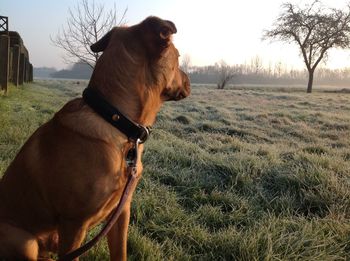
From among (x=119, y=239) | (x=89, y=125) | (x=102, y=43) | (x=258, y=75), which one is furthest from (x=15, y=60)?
(x=258, y=75)

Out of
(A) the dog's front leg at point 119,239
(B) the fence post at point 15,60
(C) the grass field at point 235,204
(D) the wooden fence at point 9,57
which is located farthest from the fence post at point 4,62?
(A) the dog's front leg at point 119,239

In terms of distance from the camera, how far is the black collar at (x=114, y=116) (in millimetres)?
2344

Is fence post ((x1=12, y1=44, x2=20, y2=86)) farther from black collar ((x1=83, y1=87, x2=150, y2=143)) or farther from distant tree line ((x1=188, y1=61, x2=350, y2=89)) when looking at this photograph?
distant tree line ((x1=188, y1=61, x2=350, y2=89))

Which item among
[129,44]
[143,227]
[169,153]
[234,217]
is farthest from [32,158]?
[169,153]

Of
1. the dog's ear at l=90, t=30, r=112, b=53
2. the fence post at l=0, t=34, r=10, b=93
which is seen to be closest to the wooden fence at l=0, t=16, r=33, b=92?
the fence post at l=0, t=34, r=10, b=93

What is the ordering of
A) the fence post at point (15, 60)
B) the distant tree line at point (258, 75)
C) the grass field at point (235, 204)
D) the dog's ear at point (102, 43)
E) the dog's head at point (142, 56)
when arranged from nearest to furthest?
the dog's head at point (142, 56) → the dog's ear at point (102, 43) → the grass field at point (235, 204) → the fence post at point (15, 60) → the distant tree line at point (258, 75)

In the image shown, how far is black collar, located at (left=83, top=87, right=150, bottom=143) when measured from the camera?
234 cm

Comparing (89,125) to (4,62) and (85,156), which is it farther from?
(4,62)

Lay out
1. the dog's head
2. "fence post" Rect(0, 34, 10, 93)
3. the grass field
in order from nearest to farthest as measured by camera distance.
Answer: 1. the dog's head
2. the grass field
3. "fence post" Rect(0, 34, 10, 93)

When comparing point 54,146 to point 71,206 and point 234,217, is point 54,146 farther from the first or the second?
point 234,217

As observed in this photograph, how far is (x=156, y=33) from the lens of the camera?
92.0 inches

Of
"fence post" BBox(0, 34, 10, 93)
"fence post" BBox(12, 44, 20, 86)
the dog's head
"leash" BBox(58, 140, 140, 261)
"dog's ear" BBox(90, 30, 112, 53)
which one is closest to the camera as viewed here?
Answer: "leash" BBox(58, 140, 140, 261)

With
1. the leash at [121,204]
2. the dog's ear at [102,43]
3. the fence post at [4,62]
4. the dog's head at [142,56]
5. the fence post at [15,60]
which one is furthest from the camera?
the fence post at [15,60]

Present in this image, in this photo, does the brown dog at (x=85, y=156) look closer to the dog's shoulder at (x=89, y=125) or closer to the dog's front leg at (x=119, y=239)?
the dog's shoulder at (x=89, y=125)
